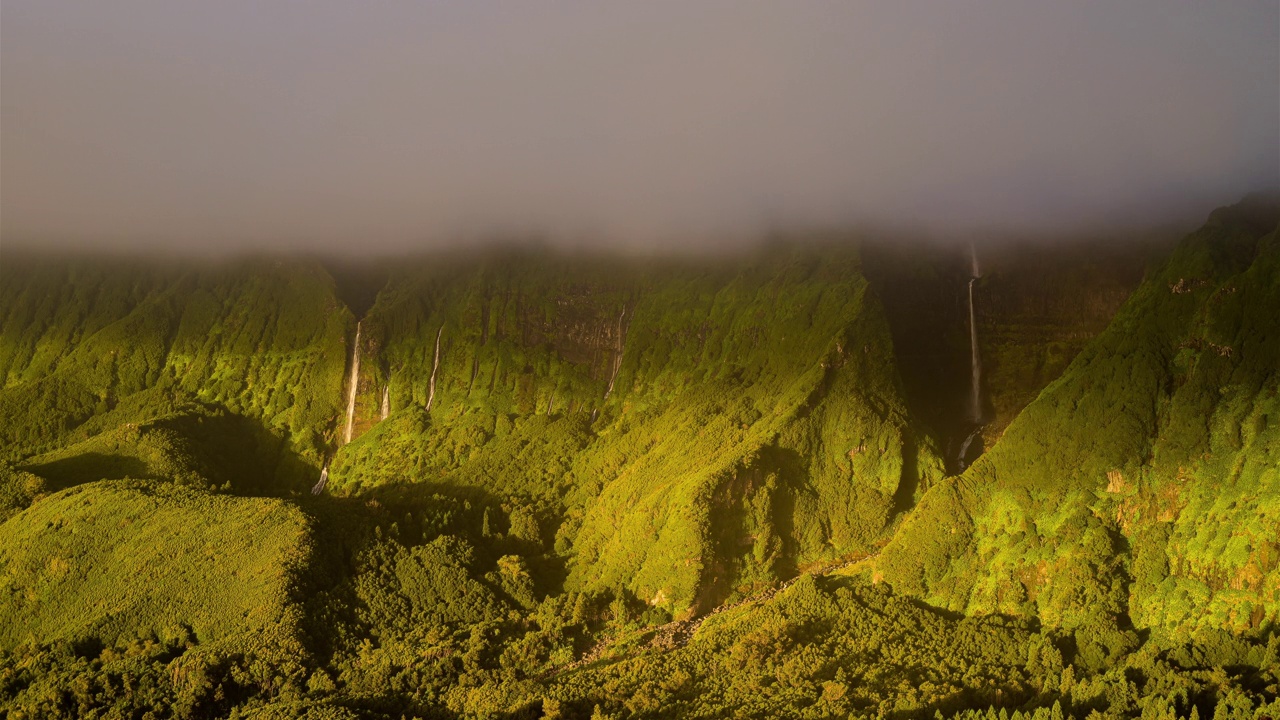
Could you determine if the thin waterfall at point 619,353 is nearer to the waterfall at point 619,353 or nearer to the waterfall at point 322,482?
the waterfall at point 619,353

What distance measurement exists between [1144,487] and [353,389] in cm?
12637

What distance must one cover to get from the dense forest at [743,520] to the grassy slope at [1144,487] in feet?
0.87

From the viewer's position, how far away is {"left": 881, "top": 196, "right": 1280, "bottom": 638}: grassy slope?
76.9 m

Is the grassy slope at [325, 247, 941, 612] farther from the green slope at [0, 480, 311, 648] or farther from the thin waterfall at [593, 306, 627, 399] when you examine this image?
the green slope at [0, 480, 311, 648]

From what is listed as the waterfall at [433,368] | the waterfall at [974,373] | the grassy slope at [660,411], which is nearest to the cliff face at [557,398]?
the grassy slope at [660,411]

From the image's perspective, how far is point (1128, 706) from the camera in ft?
202

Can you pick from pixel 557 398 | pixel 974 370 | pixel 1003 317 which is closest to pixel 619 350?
pixel 557 398

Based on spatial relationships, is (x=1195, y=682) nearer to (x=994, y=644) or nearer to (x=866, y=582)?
(x=994, y=644)

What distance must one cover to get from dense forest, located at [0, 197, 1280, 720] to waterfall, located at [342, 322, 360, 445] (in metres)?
1.36

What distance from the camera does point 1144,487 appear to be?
84.7 metres

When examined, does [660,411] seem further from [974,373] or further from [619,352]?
[974,373]

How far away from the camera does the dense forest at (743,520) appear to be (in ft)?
241

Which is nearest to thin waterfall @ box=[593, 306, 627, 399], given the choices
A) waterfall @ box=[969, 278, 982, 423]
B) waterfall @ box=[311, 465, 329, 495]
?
waterfall @ box=[311, 465, 329, 495]

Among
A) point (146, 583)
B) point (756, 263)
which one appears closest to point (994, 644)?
point (146, 583)
